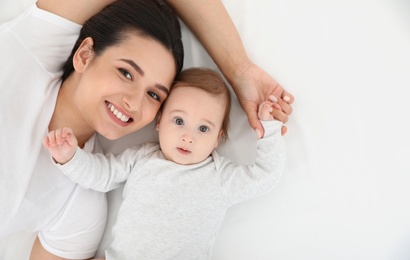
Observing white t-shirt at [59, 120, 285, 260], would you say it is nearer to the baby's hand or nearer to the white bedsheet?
the baby's hand

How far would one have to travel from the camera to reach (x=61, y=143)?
1.16 meters

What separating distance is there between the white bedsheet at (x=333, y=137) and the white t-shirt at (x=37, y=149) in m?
0.13

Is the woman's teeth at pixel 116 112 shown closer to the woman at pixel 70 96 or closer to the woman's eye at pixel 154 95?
→ the woman at pixel 70 96

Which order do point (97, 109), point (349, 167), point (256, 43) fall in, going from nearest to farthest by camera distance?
1. point (97, 109)
2. point (349, 167)
3. point (256, 43)

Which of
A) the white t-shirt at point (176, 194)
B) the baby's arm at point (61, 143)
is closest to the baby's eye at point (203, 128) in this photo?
the white t-shirt at point (176, 194)

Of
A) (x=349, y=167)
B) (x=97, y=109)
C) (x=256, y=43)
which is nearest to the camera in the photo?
(x=97, y=109)

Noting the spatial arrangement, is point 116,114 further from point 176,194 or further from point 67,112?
point 176,194

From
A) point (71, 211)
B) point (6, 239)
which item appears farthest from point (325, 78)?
point (6, 239)

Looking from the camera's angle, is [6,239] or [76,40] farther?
[6,239]

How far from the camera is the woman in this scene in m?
1.22

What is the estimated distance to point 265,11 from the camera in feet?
4.90

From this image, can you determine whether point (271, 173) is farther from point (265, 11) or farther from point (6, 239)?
point (6, 239)

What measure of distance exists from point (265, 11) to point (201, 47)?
282 millimetres

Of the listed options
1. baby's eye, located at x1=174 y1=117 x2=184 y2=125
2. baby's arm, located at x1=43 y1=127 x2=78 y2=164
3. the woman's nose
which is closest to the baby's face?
Result: baby's eye, located at x1=174 y1=117 x2=184 y2=125
